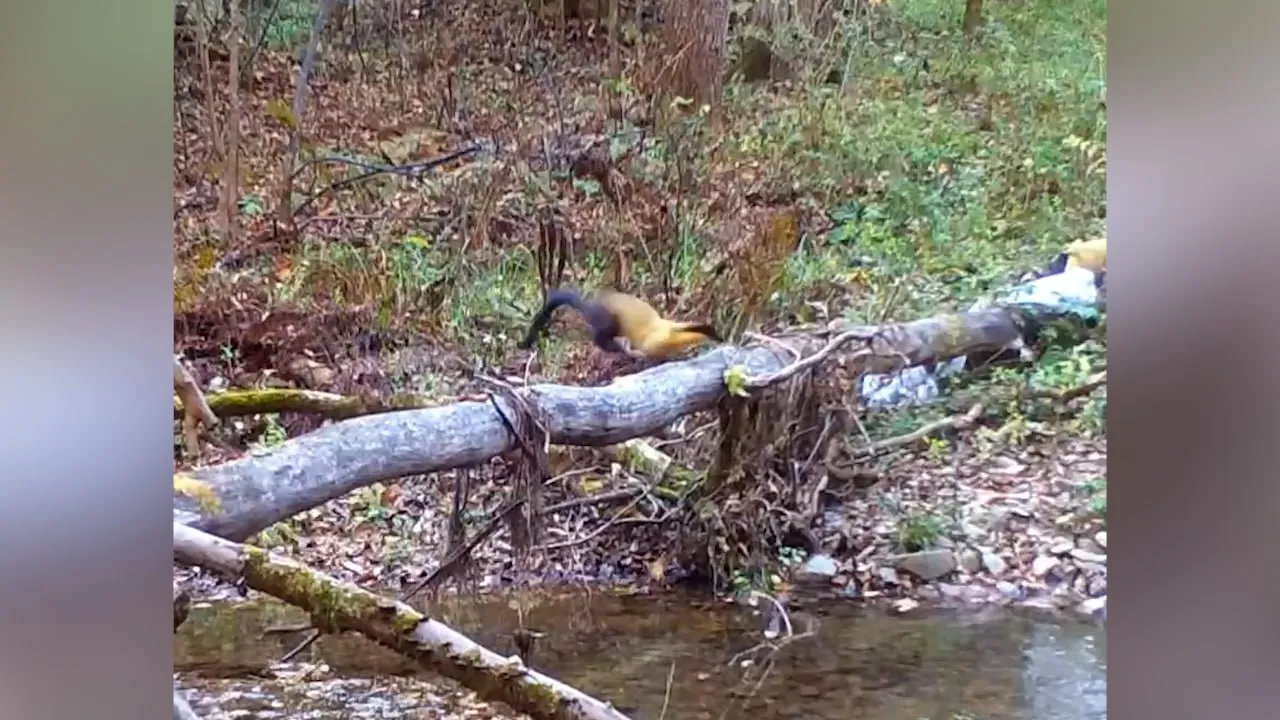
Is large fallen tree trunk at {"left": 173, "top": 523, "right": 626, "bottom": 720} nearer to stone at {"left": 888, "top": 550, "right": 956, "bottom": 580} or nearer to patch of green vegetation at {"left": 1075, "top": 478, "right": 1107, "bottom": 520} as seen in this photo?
stone at {"left": 888, "top": 550, "right": 956, "bottom": 580}

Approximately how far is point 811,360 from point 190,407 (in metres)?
1.19

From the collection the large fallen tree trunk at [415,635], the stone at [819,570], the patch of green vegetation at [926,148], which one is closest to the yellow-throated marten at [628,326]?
the patch of green vegetation at [926,148]

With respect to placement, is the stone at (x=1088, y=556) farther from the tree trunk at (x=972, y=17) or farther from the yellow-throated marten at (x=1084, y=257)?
the tree trunk at (x=972, y=17)

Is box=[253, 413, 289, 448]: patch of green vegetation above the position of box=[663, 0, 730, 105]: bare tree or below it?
below

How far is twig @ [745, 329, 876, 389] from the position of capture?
2.10 m

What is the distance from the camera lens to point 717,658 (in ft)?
6.79

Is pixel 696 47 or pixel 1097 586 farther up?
pixel 696 47

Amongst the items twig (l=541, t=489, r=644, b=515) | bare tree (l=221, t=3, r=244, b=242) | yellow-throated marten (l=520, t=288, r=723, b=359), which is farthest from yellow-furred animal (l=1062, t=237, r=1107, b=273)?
bare tree (l=221, t=3, r=244, b=242)

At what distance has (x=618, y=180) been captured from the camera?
2127 millimetres

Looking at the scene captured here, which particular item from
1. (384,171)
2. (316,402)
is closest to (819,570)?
(316,402)

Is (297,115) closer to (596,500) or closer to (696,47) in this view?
(696,47)

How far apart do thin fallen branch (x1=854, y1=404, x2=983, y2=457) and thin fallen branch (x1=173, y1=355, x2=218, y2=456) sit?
4.11 feet
